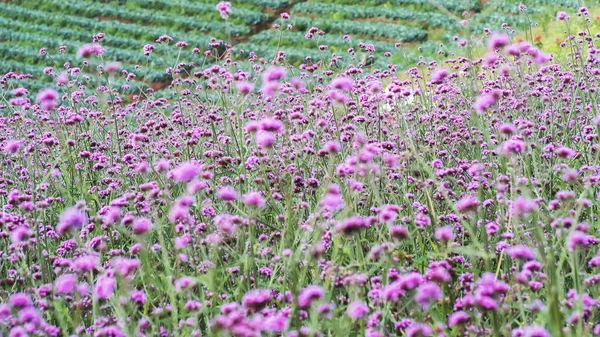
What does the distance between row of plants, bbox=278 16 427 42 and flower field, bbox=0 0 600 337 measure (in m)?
9.49

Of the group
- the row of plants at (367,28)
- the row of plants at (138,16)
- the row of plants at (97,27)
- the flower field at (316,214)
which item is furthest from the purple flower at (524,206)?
the row of plants at (138,16)

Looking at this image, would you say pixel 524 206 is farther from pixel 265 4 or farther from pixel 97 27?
pixel 97 27

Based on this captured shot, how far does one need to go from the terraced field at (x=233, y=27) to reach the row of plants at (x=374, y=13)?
23mm

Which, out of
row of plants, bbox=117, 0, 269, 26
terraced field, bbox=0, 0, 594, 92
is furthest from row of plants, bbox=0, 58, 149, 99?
row of plants, bbox=117, 0, 269, 26

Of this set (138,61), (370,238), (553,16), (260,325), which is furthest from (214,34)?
(260,325)

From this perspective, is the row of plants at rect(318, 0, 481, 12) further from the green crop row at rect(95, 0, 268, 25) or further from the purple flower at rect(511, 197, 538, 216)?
the purple flower at rect(511, 197, 538, 216)

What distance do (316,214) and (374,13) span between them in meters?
15.7

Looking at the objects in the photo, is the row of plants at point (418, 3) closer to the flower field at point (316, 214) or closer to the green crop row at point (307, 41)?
the green crop row at point (307, 41)

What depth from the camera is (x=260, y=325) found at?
1570 mm

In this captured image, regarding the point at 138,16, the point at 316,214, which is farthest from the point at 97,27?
the point at 316,214

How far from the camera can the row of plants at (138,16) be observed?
18188 millimetres

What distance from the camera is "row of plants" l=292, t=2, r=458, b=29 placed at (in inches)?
624

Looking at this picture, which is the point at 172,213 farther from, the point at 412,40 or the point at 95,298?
the point at 412,40

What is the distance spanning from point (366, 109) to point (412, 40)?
11.3 metres
